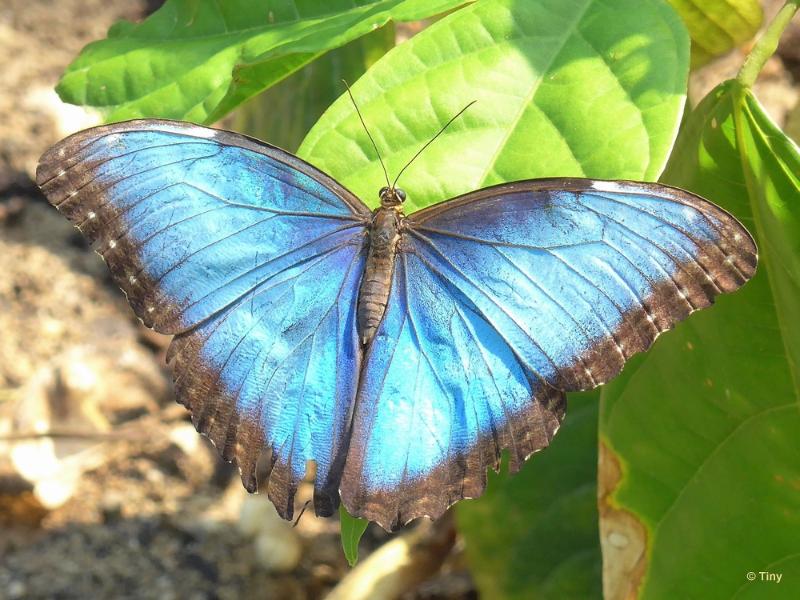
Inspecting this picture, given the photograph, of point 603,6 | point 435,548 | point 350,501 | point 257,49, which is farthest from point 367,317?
point 435,548

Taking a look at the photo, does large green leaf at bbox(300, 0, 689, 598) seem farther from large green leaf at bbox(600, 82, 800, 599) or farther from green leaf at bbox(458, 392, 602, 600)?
green leaf at bbox(458, 392, 602, 600)

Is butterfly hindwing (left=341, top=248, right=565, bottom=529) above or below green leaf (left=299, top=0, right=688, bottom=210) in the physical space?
below

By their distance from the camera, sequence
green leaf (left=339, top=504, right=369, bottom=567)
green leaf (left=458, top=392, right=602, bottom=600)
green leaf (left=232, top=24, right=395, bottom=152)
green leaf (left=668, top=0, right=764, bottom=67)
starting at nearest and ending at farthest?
1. green leaf (left=339, top=504, right=369, bottom=567)
2. green leaf (left=668, top=0, right=764, bottom=67)
3. green leaf (left=232, top=24, right=395, bottom=152)
4. green leaf (left=458, top=392, right=602, bottom=600)

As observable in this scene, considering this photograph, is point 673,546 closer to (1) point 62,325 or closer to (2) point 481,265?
(2) point 481,265

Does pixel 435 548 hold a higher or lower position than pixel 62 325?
lower

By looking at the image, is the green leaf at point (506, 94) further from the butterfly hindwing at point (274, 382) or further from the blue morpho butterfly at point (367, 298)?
the butterfly hindwing at point (274, 382)

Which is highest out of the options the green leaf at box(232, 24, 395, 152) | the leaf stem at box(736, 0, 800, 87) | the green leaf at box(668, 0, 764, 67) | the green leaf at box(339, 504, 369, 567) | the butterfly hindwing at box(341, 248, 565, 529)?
the green leaf at box(232, 24, 395, 152)

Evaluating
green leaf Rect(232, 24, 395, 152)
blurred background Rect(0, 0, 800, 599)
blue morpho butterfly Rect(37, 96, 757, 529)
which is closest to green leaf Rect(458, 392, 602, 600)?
blurred background Rect(0, 0, 800, 599)

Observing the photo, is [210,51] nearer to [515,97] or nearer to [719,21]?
[515,97]
